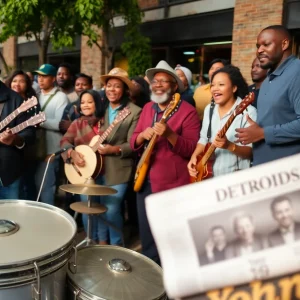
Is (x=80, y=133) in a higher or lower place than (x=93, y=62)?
lower

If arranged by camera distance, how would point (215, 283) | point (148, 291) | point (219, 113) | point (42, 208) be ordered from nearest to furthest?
point (215, 283)
point (148, 291)
point (42, 208)
point (219, 113)

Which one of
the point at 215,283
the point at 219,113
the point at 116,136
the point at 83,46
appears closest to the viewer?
the point at 215,283

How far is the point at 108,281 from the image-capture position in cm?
168

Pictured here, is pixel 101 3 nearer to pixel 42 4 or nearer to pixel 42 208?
pixel 42 4

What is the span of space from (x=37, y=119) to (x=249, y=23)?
518 cm

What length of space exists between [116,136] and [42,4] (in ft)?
15.4

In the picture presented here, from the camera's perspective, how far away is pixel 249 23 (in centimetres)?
696

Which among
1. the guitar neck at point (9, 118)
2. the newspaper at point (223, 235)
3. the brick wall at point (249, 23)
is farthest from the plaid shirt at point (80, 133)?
the brick wall at point (249, 23)

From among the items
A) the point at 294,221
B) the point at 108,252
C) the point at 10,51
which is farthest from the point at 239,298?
the point at 10,51

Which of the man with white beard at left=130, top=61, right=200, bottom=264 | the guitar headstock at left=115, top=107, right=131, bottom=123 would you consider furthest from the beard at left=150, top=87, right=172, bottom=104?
the guitar headstock at left=115, top=107, right=131, bottom=123

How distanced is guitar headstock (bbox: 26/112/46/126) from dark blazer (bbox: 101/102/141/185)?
1.95 feet

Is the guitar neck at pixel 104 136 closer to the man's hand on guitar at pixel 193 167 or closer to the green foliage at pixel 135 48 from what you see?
the man's hand on guitar at pixel 193 167

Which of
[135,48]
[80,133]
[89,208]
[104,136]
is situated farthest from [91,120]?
[135,48]

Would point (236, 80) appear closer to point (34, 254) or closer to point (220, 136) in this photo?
point (220, 136)
